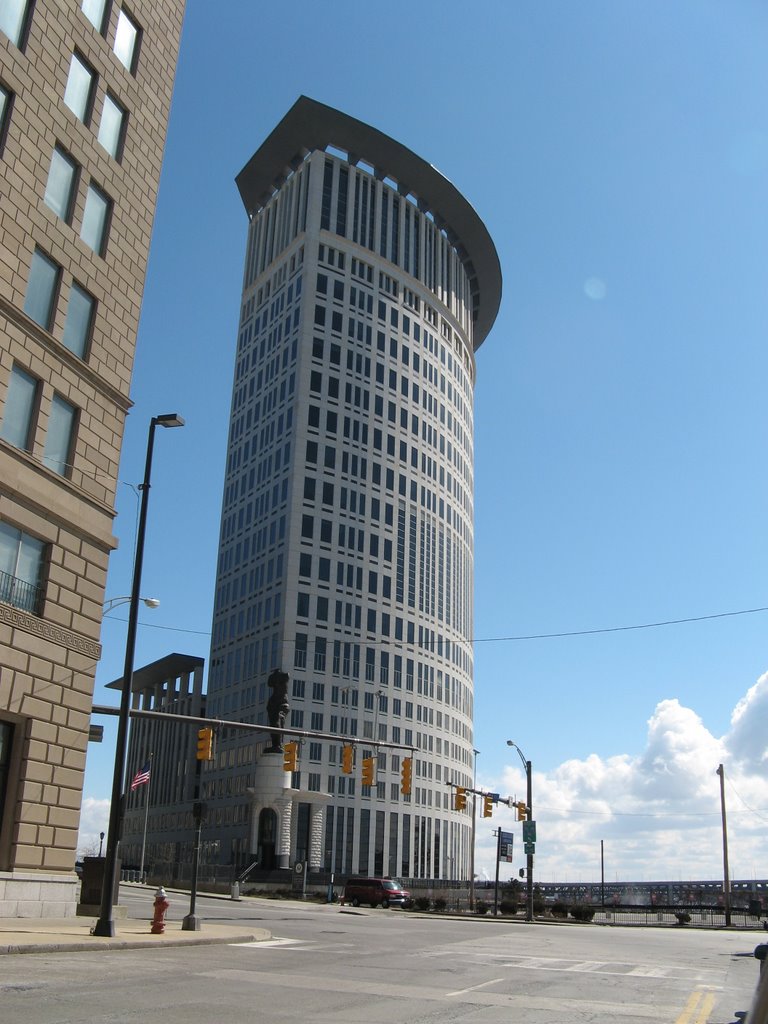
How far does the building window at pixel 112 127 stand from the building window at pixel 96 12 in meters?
2.13

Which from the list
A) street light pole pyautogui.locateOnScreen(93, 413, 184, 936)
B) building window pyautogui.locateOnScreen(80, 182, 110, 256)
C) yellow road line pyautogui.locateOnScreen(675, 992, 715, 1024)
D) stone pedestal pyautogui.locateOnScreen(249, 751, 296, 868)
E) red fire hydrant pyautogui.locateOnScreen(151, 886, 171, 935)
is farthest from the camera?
stone pedestal pyautogui.locateOnScreen(249, 751, 296, 868)

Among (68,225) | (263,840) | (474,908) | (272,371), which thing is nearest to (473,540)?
(272,371)

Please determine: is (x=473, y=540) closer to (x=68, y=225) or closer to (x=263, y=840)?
(x=263, y=840)

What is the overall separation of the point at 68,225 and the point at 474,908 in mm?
50184

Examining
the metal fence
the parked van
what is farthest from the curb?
the metal fence

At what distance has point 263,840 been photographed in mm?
82062

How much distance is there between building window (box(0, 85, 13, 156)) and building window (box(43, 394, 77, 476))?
7114mm

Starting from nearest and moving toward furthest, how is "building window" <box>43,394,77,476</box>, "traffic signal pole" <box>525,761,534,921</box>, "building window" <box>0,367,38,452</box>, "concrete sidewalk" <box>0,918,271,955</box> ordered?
1. "concrete sidewalk" <box>0,918,271,955</box>
2. "building window" <box>0,367,38,452</box>
3. "building window" <box>43,394,77,476</box>
4. "traffic signal pole" <box>525,761,534,921</box>

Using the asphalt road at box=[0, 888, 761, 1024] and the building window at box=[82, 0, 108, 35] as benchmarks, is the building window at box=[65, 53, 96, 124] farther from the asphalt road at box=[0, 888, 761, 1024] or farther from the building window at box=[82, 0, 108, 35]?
the asphalt road at box=[0, 888, 761, 1024]

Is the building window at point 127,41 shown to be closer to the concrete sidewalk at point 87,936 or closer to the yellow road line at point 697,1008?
the concrete sidewalk at point 87,936

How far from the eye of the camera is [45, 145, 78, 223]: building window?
26.7 meters

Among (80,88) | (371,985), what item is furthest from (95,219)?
(371,985)

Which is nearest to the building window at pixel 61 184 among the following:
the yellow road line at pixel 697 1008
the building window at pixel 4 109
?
the building window at pixel 4 109

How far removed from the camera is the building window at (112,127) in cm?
2959
